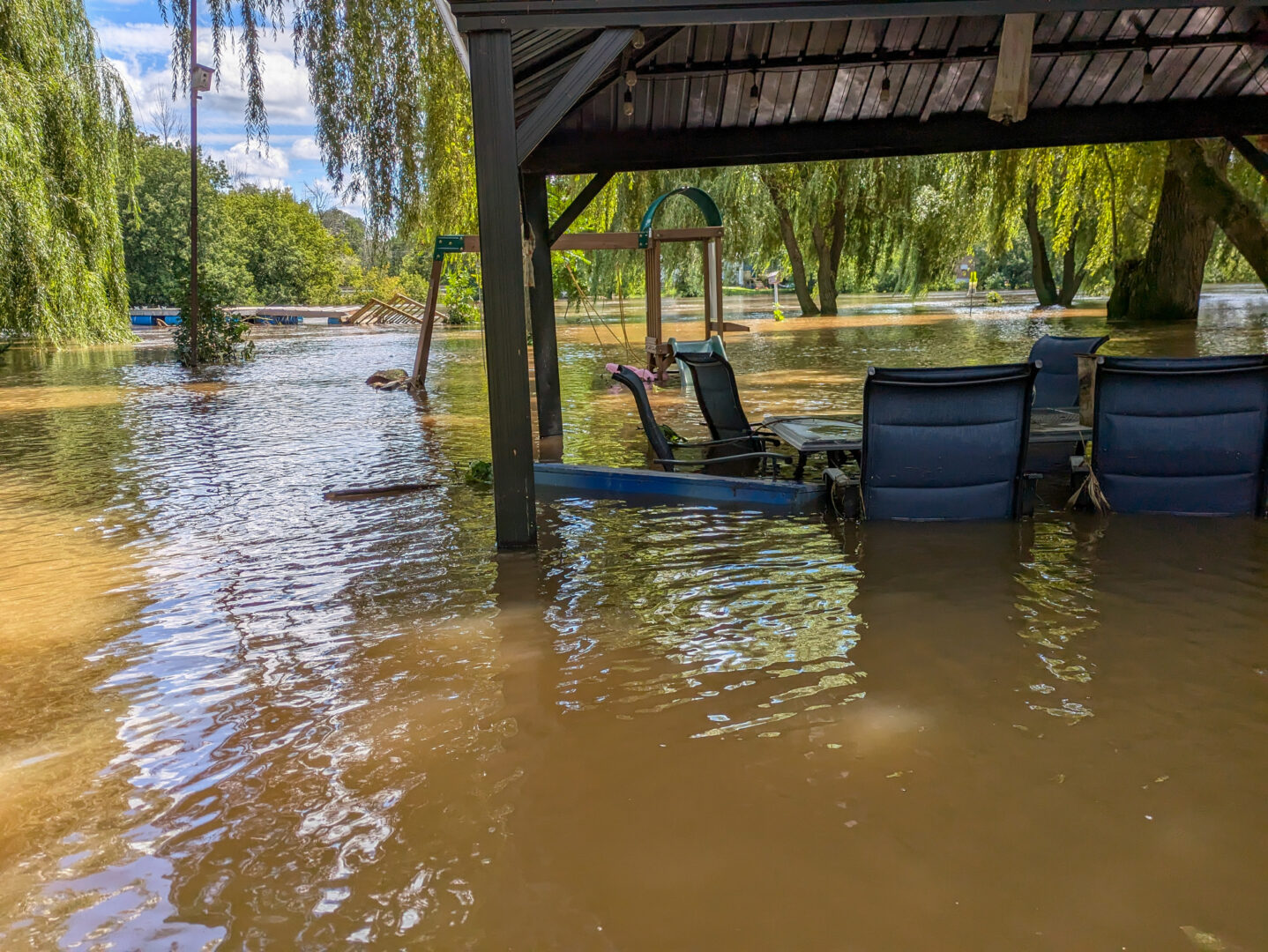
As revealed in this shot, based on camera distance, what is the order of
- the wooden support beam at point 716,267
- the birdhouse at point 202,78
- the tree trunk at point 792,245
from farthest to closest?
the tree trunk at point 792,245 → the birdhouse at point 202,78 → the wooden support beam at point 716,267

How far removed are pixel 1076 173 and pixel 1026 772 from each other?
1635 cm

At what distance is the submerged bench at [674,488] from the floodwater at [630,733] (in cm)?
30

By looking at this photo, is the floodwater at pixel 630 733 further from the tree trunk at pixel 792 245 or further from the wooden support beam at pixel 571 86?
the tree trunk at pixel 792 245

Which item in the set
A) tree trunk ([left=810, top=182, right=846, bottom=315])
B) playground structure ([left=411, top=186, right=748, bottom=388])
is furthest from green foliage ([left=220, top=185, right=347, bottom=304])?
playground structure ([left=411, top=186, right=748, bottom=388])

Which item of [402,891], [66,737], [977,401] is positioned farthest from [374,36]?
[402,891]

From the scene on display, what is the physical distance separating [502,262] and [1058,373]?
16.1 ft

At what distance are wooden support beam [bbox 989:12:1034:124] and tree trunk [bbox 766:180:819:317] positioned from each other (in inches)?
731

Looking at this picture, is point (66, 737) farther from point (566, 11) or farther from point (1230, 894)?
point (566, 11)

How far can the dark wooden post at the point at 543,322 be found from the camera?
8.21 m

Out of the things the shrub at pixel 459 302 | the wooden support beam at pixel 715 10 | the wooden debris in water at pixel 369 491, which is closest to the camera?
the wooden support beam at pixel 715 10

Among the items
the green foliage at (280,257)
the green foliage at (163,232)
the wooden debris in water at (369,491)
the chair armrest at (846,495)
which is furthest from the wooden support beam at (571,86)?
the green foliage at (280,257)

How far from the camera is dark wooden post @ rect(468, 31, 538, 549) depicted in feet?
16.2

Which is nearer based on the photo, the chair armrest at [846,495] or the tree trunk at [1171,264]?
the chair armrest at [846,495]

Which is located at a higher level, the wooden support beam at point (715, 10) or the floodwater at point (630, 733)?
the wooden support beam at point (715, 10)
